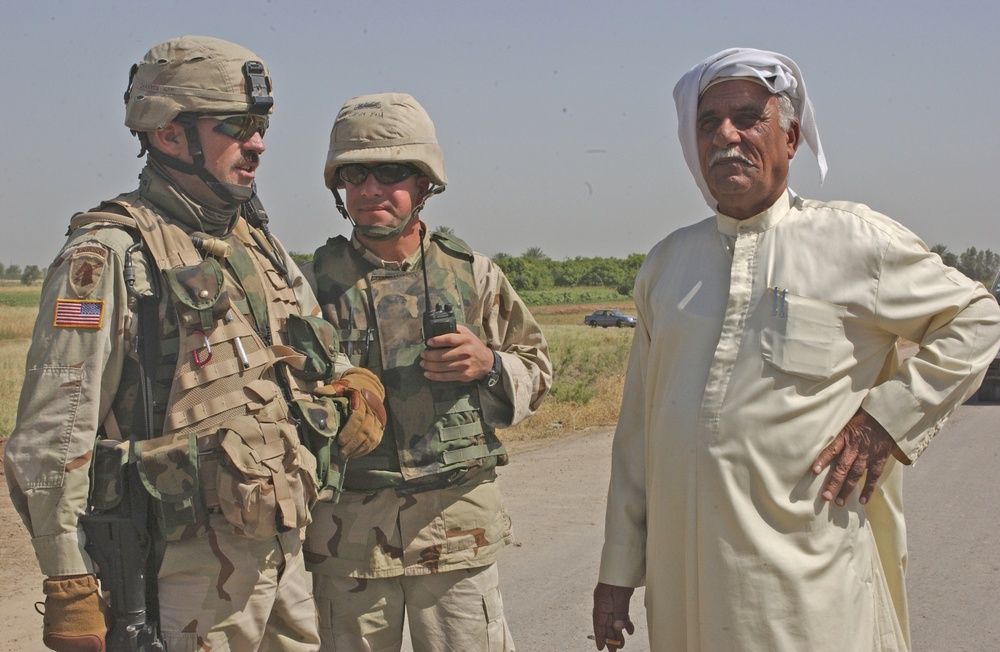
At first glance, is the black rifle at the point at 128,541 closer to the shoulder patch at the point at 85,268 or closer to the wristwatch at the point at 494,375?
the shoulder patch at the point at 85,268

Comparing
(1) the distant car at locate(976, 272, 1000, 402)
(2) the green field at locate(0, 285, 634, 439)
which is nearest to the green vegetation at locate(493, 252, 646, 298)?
(2) the green field at locate(0, 285, 634, 439)

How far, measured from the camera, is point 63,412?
2857 millimetres

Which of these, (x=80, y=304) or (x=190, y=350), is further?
(x=190, y=350)

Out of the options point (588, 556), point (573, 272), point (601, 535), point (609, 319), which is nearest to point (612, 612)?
point (588, 556)

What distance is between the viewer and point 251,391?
3.19 meters

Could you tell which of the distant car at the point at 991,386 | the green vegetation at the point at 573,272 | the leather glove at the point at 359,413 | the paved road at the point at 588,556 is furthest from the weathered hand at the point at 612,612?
the green vegetation at the point at 573,272

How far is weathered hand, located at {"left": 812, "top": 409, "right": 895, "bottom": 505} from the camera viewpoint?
2871 mm

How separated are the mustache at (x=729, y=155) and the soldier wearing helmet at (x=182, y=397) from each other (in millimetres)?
1415

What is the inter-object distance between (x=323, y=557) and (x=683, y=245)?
1.73 meters

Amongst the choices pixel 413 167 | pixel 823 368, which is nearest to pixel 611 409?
pixel 413 167

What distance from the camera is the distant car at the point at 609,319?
4175 centimetres

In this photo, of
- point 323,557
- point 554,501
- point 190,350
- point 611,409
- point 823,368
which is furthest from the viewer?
point 611,409

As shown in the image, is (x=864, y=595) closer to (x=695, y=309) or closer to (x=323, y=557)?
(x=695, y=309)

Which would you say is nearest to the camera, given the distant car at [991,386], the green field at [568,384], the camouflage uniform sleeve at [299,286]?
the camouflage uniform sleeve at [299,286]
